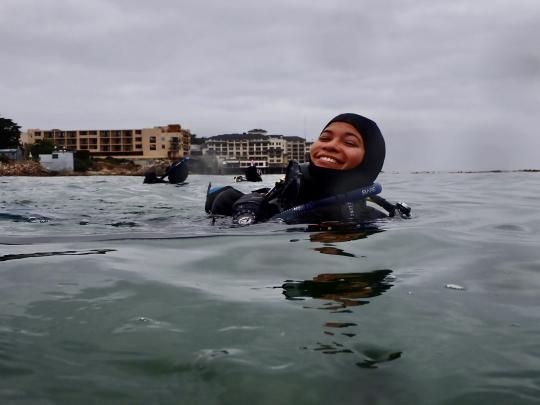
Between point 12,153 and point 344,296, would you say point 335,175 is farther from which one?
point 12,153

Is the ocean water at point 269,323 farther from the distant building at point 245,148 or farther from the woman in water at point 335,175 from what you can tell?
the distant building at point 245,148

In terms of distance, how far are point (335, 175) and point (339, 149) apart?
1.18ft

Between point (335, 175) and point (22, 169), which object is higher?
point (22, 169)

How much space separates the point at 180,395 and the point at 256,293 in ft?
4.51

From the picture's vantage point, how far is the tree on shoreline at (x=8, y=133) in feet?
355

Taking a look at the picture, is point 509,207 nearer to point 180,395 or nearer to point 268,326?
point 268,326

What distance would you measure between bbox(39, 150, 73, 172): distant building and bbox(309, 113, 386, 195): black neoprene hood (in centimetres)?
10445

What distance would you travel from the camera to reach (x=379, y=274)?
3.83 m

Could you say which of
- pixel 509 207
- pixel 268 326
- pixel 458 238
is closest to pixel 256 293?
pixel 268 326

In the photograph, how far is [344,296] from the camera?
314 centimetres

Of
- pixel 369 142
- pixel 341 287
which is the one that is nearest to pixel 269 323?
pixel 341 287

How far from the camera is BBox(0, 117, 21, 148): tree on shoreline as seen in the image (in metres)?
108

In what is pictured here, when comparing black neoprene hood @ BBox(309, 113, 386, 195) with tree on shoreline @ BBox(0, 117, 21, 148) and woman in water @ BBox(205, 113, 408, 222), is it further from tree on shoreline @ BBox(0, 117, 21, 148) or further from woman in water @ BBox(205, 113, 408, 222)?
→ tree on shoreline @ BBox(0, 117, 21, 148)

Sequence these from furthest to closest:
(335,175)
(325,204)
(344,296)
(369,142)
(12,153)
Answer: (12,153)
(369,142)
(335,175)
(325,204)
(344,296)
